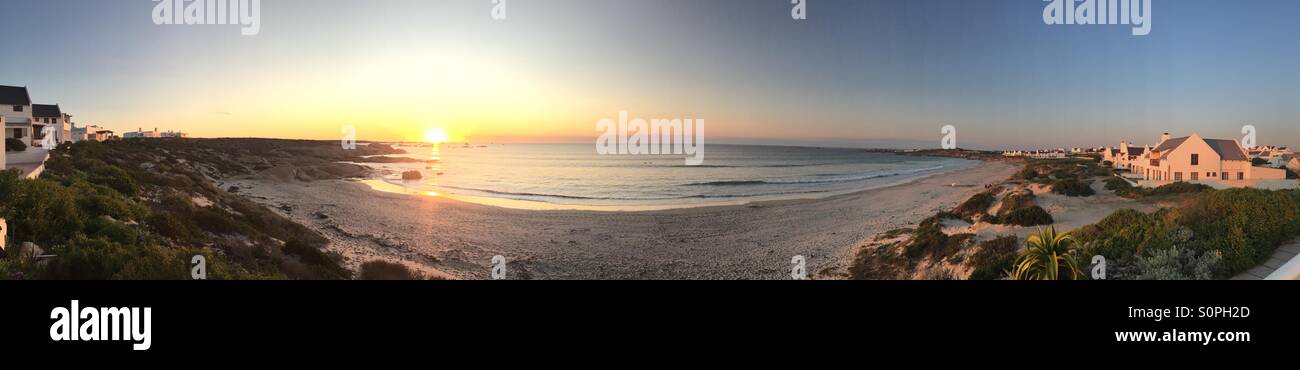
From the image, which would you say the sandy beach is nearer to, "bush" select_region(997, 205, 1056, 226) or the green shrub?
"bush" select_region(997, 205, 1056, 226)

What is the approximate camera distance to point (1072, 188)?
13.3 meters

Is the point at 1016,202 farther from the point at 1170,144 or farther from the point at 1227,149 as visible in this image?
the point at 1227,149

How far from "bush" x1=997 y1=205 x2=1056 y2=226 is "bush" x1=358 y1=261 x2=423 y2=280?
1134cm

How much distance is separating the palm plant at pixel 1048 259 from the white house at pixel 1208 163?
6.96 meters

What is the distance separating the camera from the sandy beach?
9.55 metres

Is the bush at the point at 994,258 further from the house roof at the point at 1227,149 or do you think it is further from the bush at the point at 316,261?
the bush at the point at 316,261

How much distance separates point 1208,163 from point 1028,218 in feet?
12.1

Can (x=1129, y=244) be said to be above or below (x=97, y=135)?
below

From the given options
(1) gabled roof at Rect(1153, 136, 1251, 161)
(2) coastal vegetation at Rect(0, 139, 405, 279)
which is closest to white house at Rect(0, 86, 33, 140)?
(2) coastal vegetation at Rect(0, 139, 405, 279)

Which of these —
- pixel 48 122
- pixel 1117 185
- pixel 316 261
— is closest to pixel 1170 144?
pixel 1117 185

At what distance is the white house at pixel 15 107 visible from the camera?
50.7ft

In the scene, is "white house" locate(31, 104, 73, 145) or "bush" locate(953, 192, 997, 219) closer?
"bush" locate(953, 192, 997, 219)

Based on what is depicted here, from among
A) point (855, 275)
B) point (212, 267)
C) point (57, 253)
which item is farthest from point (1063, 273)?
point (57, 253)

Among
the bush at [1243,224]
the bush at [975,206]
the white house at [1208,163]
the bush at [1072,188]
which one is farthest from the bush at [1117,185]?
the bush at [1243,224]
